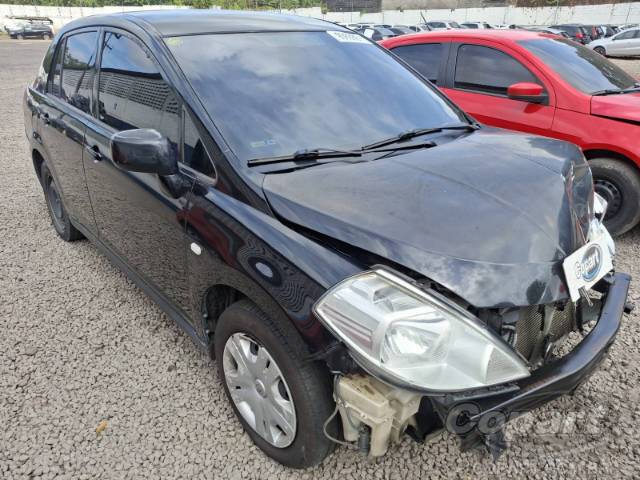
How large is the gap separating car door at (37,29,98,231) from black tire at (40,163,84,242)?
0.90 feet

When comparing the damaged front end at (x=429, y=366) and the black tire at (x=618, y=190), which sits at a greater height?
the damaged front end at (x=429, y=366)

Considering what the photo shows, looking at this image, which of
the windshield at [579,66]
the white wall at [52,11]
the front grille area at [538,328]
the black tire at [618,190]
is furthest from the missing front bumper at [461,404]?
the white wall at [52,11]

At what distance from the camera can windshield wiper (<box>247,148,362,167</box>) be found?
1964 mm

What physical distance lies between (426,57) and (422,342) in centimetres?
440

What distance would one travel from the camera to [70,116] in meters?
3.24

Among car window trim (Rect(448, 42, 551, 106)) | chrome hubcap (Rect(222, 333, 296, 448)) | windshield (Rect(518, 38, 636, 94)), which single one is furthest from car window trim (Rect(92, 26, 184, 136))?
windshield (Rect(518, 38, 636, 94))

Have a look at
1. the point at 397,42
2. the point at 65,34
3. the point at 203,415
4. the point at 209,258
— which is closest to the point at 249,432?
the point at 203,415

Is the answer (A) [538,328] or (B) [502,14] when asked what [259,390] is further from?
(B) [502,14]

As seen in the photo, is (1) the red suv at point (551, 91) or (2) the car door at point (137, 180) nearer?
(2) the car door at point (137, 180)

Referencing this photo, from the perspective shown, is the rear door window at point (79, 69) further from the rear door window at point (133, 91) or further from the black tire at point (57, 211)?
the black tire at point (57, 211)

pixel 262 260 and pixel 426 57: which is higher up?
pixel 426 57

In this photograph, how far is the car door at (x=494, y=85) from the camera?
4324 millimetres

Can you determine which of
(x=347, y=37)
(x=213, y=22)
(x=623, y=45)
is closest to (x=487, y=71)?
(x=347, y=37)

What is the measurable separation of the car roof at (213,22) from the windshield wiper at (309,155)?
908mm
